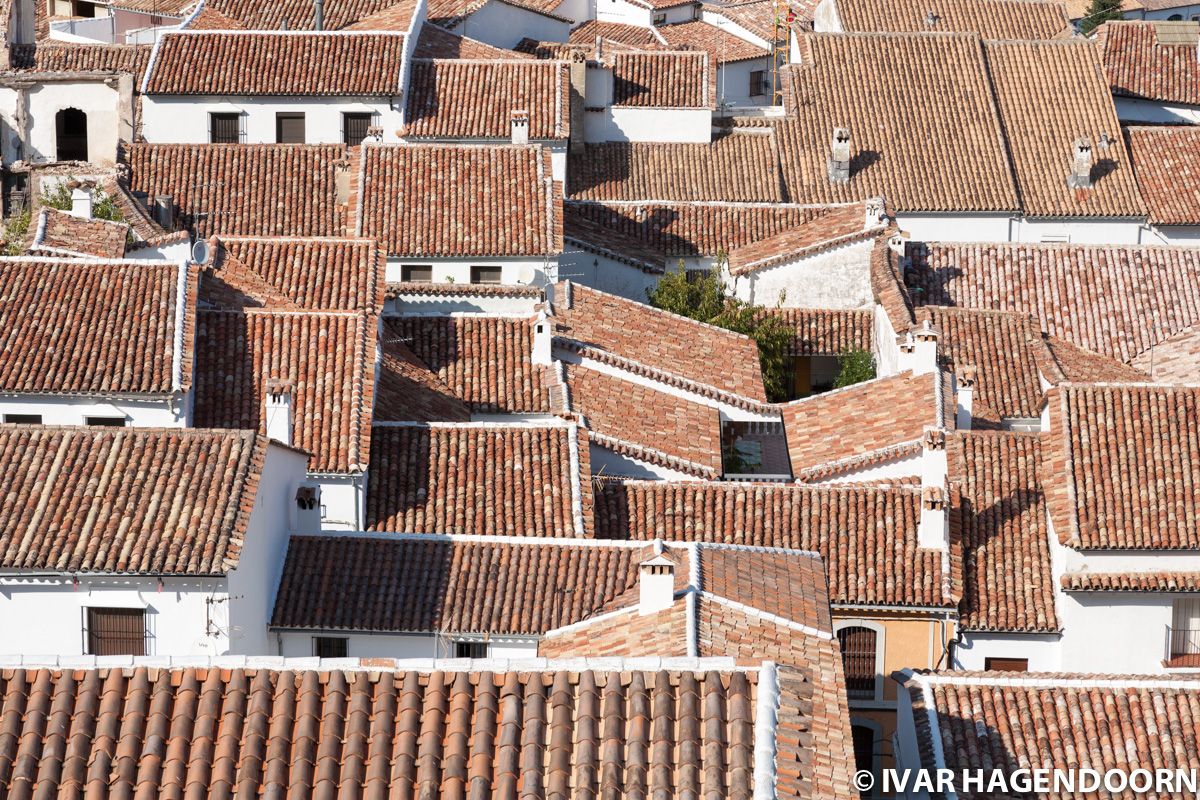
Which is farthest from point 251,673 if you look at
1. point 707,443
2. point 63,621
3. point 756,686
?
point 707,443

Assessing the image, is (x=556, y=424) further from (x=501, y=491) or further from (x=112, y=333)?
(x=112, y=333)

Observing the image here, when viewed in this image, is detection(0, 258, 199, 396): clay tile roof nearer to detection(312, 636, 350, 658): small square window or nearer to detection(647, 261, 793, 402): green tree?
detection(312, 636, 350, 658): small square window

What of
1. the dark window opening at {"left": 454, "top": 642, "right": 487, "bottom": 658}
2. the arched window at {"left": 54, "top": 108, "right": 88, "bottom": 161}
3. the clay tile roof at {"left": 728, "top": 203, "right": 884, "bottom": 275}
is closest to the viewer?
the dark window opening at {"left": 454, "top": 642, "right": 487, "bottom": 658}

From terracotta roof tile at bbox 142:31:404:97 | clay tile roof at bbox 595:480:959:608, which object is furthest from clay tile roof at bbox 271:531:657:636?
terracotta roof tile at bbox 142:31:404:97

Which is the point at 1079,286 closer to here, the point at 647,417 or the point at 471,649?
the point at 647,417

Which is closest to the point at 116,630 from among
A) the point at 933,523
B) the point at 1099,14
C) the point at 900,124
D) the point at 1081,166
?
the point at 933,523

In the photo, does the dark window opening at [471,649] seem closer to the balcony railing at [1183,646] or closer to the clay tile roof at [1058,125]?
the balcony railing at [1183,646]

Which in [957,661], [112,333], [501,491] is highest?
[112,333]

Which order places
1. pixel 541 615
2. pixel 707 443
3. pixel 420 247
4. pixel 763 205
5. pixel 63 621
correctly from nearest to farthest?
1. pixel 63 621
2. pixel 541 615
3. pixel 707 443
4. pixel 420 247
5. pixel 763 205
